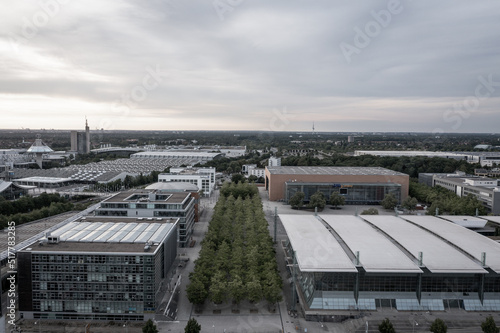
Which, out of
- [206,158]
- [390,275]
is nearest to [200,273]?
[390,275]

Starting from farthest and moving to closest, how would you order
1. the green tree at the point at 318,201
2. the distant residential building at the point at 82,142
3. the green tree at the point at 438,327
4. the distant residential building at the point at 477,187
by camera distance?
the distant residential building at the point at 82,142 < the green tree at the point at 318,201 < the distant residential building at the point at 477,187 < the green tree at the point at 438,327

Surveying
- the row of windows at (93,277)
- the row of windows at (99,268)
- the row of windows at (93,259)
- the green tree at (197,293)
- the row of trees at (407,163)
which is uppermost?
the row of trees at (407,163)

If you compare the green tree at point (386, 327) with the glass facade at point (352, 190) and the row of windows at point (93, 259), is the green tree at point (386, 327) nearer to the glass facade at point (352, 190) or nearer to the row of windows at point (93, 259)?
the row of windows at point (93, 259)

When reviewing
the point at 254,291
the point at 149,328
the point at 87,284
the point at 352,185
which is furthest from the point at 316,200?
the point at 149,328

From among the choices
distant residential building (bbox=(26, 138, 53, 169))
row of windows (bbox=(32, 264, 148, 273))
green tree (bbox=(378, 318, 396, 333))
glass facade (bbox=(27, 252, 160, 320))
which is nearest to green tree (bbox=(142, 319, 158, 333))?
glass facade (bbox=(27, 252, 160, 320))

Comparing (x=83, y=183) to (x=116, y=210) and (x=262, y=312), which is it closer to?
(x=116, y=210)

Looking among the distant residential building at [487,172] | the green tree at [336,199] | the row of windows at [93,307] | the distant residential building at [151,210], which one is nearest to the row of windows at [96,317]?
the row of windows at [93,307]

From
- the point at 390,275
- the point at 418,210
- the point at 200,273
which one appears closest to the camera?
the point at 390,275
